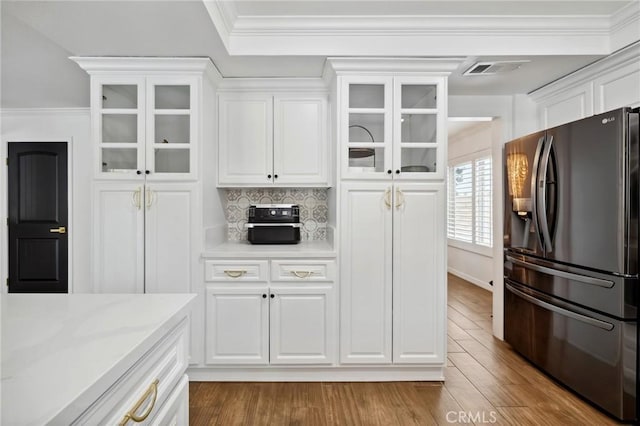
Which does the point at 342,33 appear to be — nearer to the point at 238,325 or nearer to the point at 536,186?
the point at 536,186

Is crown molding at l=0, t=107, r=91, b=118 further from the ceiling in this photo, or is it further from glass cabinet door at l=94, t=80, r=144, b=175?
glass cabinet door at l=94, t=80, r=144, b=175

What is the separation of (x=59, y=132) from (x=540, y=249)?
492 centimetres

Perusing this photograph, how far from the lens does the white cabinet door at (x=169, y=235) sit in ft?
8.55

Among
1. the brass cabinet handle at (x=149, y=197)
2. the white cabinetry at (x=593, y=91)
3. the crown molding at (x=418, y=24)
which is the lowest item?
the brass cabinet handle at (x=149, y=197)

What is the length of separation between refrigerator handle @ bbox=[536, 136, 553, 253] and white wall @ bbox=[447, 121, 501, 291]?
289 cm

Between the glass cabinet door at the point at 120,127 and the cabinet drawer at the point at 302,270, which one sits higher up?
the glass cabinet door at the point at 120,127

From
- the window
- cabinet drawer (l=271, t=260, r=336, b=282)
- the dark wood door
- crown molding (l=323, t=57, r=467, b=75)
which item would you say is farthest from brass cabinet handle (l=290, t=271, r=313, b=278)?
the window

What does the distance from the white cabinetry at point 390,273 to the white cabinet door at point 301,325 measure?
12 centimetres

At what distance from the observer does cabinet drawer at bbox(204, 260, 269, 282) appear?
2.62m

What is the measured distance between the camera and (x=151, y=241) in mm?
2609

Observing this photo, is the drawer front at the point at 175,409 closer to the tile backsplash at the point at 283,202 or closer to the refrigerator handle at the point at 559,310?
the tile backsplash at the point at 283,202

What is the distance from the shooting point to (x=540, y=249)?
8.73ft

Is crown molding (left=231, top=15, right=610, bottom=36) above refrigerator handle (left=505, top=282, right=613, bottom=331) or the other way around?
above

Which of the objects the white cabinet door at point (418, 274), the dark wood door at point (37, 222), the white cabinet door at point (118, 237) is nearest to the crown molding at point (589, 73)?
the white cabinet door at point (418, 274)
